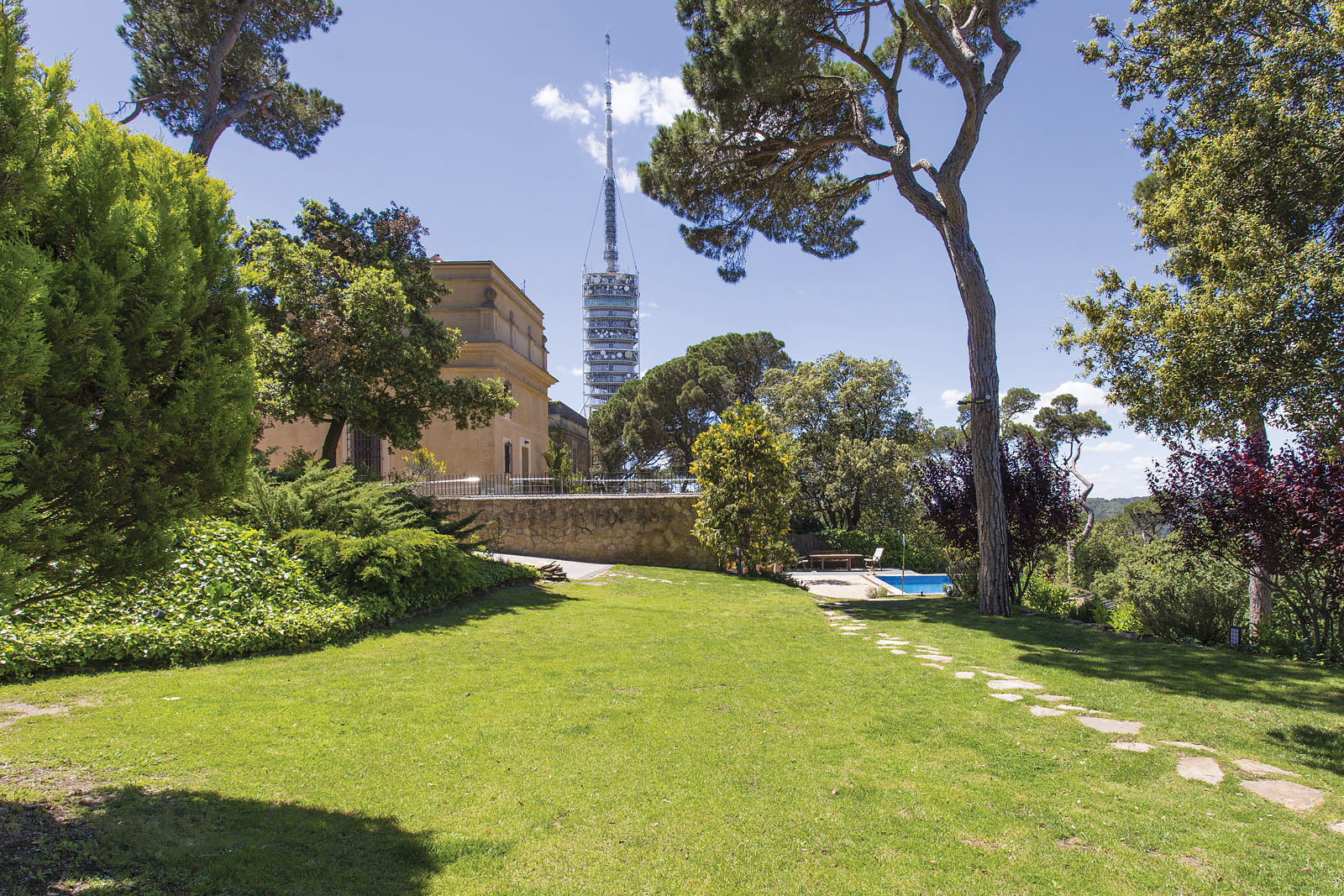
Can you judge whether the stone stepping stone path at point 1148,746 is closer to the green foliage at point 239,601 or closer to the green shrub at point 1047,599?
the green foliage at point 239,601

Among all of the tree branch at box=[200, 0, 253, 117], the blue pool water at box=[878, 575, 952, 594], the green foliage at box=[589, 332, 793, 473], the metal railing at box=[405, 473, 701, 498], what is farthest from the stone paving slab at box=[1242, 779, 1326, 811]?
the green foliage at box=[589, 332, 793, 473]

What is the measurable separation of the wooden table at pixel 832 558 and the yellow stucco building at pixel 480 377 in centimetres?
1214

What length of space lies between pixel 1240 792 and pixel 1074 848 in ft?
4.46

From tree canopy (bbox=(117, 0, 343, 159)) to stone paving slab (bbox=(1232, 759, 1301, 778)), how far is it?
55.2 ft

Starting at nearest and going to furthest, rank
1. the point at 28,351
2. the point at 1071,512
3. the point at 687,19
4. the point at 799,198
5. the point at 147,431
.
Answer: the point at 28,351 < the point at 147,431 < the point at 1071,512 < the point at 687,19 < the point at 799,198

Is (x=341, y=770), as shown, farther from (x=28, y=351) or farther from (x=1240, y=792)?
(x=1240, y=792)

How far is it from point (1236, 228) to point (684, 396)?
31168mm

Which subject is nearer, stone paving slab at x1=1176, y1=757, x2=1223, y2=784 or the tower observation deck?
stone paving slab at x1=1176, y1=757, x2=1223, y2=784

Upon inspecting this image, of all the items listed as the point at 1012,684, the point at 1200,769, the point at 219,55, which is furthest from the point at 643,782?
the point at 219,55

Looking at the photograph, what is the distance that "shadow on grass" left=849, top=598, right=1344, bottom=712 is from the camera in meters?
5.44

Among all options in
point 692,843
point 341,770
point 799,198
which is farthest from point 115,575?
point 799,198

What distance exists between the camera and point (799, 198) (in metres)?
13.8

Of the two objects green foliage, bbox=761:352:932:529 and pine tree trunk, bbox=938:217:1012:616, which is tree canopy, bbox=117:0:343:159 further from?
green foliage, bbox=761:352:932:529

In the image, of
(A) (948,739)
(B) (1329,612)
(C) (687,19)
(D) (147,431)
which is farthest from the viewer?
(C) (687,19)
